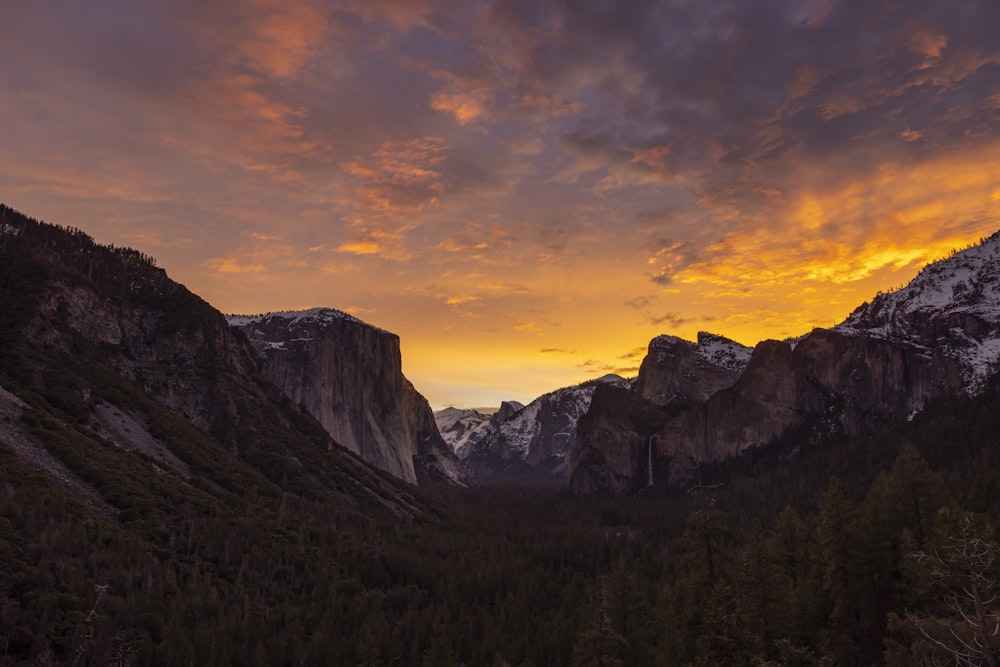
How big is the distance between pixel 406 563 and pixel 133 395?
7256 cm

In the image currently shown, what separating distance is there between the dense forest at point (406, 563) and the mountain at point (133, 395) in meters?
0.80

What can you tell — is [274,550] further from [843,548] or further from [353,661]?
[843,548]

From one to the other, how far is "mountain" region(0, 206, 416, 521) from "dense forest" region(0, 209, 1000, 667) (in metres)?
0.80

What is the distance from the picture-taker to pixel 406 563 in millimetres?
113000

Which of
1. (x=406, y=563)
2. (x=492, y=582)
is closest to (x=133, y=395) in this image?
(x=406, y=563)

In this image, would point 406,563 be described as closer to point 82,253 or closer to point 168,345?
point 168,345

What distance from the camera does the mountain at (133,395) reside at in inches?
4011

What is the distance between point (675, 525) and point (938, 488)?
408 feet

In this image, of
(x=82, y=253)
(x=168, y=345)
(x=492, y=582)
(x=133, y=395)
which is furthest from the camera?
(x=82, y=253)

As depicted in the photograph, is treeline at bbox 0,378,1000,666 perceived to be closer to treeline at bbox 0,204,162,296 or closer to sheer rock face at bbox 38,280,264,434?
sheer rock face at bbox 38,280,264,434

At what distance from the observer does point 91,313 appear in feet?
496

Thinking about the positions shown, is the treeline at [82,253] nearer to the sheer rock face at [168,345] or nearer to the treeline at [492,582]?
the sheer rock face at [168,345]

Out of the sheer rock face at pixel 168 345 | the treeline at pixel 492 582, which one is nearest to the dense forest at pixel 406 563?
the treeline at pixel 492 582

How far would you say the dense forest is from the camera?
137ft
